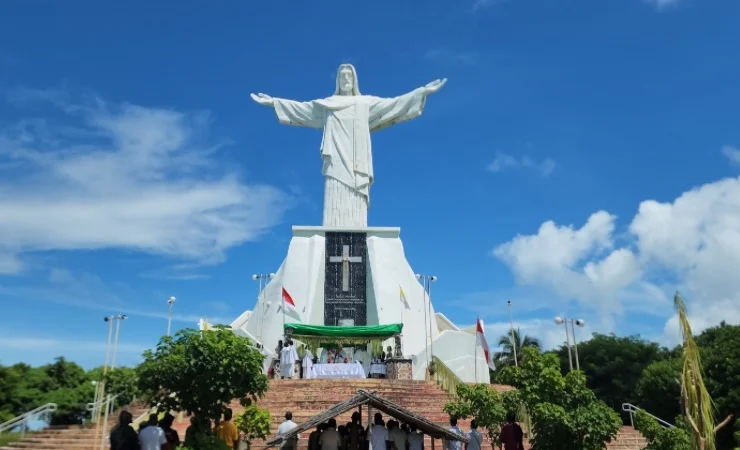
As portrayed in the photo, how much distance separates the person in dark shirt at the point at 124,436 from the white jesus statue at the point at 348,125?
763 inches

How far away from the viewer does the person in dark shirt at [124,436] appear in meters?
6.46

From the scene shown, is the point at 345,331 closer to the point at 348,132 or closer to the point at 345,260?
the point at 345,260

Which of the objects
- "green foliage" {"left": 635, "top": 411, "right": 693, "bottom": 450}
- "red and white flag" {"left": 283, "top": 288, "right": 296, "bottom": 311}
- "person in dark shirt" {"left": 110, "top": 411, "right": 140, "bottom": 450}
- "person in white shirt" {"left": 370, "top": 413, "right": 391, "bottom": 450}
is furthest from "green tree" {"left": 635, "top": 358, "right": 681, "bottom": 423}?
"person in dark shirt" {"left": 110, "top": 411, "right": 140, "bottom": 450}

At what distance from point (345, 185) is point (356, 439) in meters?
18.5

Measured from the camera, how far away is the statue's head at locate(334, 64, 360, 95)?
28.3 metres

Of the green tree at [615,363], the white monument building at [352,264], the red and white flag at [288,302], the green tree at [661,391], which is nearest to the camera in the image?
the red and white flag at [288,302]

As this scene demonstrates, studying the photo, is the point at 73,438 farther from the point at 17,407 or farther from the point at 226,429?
the point at 17,407

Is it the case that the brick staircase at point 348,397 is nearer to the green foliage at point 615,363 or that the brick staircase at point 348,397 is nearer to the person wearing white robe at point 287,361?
the person wearing white robe at point 287,361

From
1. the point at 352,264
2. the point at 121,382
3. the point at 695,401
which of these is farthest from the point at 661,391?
the point at 695,401

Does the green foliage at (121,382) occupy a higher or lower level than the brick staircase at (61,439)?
higher

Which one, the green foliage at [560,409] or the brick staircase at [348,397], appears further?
the brick staircase at [348,397]

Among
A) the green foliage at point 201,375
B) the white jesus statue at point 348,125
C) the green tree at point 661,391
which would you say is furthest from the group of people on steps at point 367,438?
the green tree at point 661,391

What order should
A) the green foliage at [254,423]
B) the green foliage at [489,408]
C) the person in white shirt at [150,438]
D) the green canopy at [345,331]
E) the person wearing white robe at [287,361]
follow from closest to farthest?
the person in white shirt at [150,438] → the green foliage at [254,423] → the green foliage at [489,408] → the person wearing white robe at [287,361] → the green canopy at [345,331]

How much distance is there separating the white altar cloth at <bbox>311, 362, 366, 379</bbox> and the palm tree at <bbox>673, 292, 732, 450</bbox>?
1204cm
